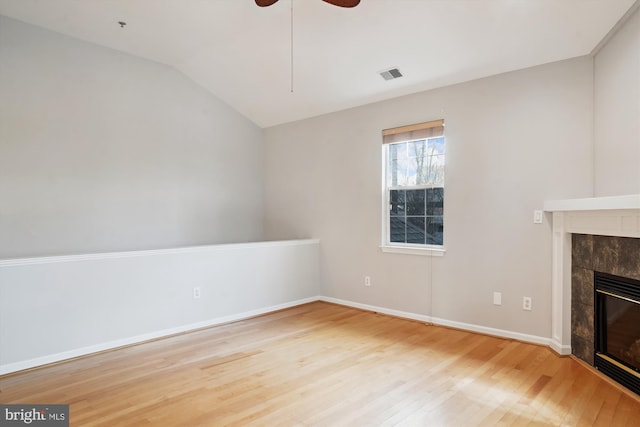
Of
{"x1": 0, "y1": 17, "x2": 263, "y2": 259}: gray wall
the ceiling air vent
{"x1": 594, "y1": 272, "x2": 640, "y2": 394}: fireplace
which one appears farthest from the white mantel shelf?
{"x1": 0, "y1": 17, "x2": 263, "y2": 259}: gray wall

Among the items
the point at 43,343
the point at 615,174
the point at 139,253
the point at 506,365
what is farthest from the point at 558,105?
the point at 43,343

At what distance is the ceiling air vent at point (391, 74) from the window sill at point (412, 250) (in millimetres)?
1914

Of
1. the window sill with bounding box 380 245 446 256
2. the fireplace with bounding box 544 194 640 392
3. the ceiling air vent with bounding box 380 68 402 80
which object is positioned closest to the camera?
the fireplace with bounding box 544 194 640 392

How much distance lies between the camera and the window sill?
4059 mm

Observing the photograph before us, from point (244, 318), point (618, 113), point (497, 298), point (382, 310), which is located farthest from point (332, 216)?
point (618, 113)

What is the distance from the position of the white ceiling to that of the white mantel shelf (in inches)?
51.4

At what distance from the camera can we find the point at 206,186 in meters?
5.20

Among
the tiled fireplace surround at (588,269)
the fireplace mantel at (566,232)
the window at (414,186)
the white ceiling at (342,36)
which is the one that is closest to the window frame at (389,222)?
the window at (414,186)

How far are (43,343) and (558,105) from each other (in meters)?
4.89

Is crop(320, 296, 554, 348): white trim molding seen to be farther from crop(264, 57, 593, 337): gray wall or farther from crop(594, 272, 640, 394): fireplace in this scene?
crop(594, 272, 640, 394): fireplace

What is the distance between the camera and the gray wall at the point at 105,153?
12.0ft

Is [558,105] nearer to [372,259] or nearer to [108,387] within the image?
[372,259]

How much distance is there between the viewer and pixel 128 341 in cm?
357

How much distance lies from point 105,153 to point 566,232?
472 centimetres
